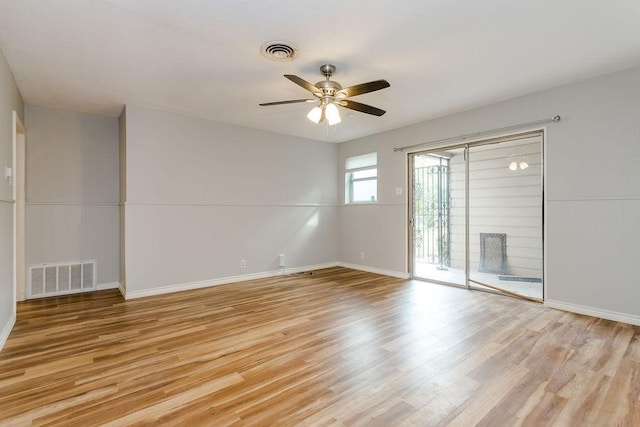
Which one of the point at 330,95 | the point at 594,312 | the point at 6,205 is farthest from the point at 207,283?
the point at 594,312

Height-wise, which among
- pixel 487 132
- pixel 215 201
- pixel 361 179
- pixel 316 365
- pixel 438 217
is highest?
pixel 487 132

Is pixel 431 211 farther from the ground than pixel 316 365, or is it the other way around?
pixel 431 211

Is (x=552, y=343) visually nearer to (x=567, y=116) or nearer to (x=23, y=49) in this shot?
(x=567, y=116)

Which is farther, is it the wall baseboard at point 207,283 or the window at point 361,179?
the window at point 361,179

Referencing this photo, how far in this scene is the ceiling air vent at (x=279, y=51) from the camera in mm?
2621

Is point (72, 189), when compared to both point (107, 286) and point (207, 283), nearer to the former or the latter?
point (107, 286)

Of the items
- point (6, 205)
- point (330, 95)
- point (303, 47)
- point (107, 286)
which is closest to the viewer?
point (303, 47)

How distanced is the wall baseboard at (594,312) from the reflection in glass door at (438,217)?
3.91ft

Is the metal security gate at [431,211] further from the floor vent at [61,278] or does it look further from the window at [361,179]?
the floor vent at [61,278]

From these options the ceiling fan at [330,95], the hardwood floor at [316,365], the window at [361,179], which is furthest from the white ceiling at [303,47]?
the hardwood floor at [316,365]

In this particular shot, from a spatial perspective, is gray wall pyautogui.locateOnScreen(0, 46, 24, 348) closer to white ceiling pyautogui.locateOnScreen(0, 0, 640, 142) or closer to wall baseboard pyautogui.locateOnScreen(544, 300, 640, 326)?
white ceiling pyautogui.locateOnScreen(0, 0, 640, 142)

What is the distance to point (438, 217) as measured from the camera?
16.6ft

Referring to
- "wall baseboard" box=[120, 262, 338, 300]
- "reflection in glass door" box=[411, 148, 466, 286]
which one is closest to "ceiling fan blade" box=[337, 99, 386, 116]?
"reflection in glass door" box=[411, 148, 466, 286]

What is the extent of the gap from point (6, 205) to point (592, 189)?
19.9 ft
